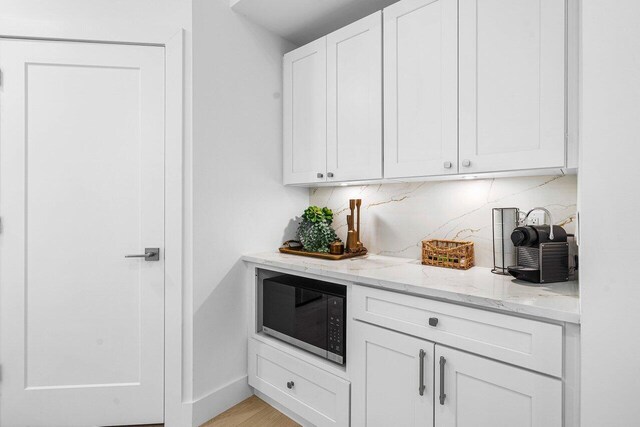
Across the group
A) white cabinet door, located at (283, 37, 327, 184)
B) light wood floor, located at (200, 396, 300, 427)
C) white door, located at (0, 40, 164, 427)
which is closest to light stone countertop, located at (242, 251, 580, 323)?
white cabinet door, located at (283, 37, 327, 184)

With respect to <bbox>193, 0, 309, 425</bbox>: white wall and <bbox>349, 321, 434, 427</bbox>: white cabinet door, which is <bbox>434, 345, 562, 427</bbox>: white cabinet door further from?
<bbox>193, 0, 309, 425</bbox>: white wall

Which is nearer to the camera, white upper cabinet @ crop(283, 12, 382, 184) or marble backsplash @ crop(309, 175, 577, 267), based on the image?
marble backsplash @ crop(309, 175, 577, 267)

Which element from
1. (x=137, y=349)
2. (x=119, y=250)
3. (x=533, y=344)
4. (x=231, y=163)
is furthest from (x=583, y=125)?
(x=137, y=349)

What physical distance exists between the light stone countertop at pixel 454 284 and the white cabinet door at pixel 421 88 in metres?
0.50

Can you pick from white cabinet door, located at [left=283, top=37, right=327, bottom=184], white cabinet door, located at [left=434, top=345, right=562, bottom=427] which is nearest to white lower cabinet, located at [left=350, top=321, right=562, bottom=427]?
white cabinet door, located at [left=434, top=345, right=562, bottom=427]

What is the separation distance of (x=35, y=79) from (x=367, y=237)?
2134 mm

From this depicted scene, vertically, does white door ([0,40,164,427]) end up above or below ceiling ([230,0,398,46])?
below

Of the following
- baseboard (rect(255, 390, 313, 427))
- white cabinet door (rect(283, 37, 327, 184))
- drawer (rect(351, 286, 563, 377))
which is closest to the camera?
drawer (rect(351, 286, 563, 377))

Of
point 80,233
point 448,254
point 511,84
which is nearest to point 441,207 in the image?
point 448,254

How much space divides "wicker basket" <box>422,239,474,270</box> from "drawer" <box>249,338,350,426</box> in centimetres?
79

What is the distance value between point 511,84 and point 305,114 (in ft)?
4.06

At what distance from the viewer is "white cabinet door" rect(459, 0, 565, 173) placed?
4.37ft

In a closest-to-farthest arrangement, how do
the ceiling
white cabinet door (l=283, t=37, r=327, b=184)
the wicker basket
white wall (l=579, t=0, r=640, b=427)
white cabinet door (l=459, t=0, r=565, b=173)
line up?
white wall (l=579, t=0, r=640, b=427) → white cabinet door (l=459, t=0, r=565, b=173) → the wicker basket → the ceiling → white cabinet door (l=283, t=37, r=327, b=184)

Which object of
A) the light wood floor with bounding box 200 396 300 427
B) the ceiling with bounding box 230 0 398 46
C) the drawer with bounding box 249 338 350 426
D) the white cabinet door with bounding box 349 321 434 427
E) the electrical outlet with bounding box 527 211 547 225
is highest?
the ceiling with bounding box 230 0 398 46
